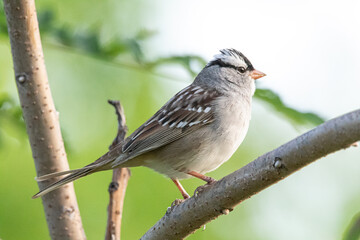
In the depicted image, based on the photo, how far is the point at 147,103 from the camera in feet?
18.2

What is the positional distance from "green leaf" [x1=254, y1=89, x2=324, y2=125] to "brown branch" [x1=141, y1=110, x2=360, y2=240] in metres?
0.57

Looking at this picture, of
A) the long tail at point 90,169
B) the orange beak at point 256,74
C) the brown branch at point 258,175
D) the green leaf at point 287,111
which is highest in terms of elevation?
the orange beak at point 256,74

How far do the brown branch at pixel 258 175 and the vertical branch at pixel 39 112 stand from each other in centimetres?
76

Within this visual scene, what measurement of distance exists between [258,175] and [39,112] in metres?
1.50

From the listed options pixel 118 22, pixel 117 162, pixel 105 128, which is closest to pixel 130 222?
pixel 105 128

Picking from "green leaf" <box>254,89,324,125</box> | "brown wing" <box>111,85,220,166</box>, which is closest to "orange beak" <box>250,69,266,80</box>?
"brown wing" <box>111,85,220,166</box>

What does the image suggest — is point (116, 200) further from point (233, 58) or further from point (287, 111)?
point (233, 58)

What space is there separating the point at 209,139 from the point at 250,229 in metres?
2.27

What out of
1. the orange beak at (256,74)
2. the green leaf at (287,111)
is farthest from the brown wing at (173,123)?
the green leaf at (287,111)

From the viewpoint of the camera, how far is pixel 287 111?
2.90 meters

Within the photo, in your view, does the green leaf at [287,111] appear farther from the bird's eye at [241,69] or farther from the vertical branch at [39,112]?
the bird's eye at [241,69]

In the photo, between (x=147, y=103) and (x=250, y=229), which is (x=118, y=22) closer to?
(x=147, y=103)

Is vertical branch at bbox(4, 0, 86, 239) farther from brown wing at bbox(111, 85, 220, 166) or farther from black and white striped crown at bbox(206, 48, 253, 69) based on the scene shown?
black and white striped crown at bbox(206, 48, 253, 69)

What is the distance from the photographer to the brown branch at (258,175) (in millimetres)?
2031
